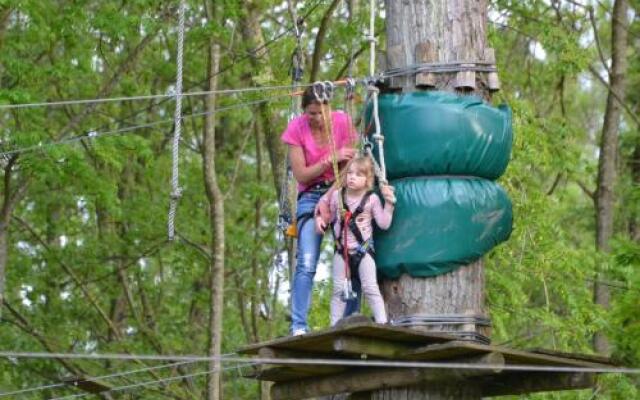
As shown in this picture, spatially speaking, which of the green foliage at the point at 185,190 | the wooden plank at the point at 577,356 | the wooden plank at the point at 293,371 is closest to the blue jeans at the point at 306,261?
the wooden plank at the point at 293,371

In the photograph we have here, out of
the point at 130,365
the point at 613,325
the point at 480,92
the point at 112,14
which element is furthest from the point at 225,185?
the point at 480,92

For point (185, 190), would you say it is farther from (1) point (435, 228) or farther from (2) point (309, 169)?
(1) point (435, 228)

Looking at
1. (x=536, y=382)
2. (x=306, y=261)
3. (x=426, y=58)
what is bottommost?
(x=536, y=382)

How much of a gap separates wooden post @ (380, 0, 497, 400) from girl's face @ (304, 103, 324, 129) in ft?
1.25

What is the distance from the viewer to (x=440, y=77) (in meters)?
6.91

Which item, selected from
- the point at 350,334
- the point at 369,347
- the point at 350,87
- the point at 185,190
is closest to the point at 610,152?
the point at 185,190

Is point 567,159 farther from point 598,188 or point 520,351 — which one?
point 520,351

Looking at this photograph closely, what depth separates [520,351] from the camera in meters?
6.32

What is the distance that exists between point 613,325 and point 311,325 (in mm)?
5007

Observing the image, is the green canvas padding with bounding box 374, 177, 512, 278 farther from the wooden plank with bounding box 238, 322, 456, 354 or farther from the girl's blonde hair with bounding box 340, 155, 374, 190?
the wooden plank with bounding box 238, 322, 456, 354

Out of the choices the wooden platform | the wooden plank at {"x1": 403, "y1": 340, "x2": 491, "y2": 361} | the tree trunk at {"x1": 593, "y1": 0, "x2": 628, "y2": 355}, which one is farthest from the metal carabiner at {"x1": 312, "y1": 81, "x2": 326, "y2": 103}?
the tree trunk at {"x1": 593, "y1": 0, "x2": 628, "y2": 355}

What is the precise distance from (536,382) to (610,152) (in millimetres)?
10127

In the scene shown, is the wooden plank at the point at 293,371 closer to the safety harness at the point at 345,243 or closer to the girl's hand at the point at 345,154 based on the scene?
the safety harness at the point at 345,243

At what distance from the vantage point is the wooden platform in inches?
241
